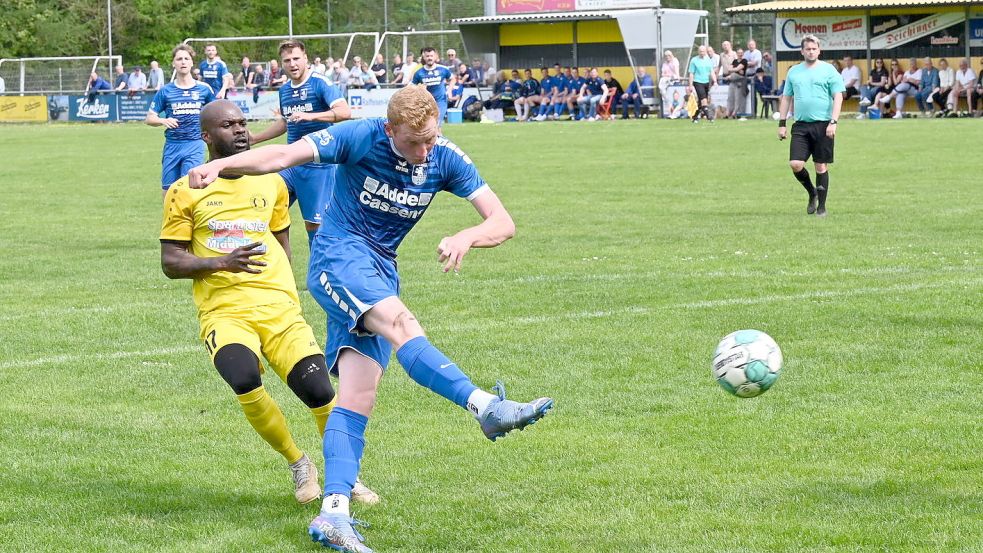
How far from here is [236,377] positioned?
5.29 meters

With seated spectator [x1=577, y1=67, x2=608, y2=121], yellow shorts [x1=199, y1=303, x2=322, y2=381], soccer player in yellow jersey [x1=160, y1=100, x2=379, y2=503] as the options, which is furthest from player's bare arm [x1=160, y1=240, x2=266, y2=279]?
seated spectator [x1=577, y1=67, x2=608, y2=121]

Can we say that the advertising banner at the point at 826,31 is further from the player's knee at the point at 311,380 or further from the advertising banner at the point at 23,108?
the player's knee at the point at 311,380

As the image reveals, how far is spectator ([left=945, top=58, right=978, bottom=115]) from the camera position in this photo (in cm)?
3409

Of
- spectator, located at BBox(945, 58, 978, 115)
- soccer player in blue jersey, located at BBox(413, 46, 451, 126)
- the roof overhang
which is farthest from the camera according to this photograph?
the roof overhang

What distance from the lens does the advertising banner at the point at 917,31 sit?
3644 cm

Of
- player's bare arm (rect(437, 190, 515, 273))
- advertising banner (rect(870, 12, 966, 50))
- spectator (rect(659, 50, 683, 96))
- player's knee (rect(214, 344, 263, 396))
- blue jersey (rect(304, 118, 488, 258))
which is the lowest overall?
player's knee (rect(214, 344, 263, 396))

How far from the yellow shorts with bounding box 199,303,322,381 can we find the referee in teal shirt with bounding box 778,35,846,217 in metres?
11.1

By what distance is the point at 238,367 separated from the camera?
5.31 metres

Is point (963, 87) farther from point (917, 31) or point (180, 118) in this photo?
point (180, 118)

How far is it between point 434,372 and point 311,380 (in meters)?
0.79

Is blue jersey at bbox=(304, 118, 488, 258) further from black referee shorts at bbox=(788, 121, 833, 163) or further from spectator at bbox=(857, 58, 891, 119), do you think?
spectator at bbox=(857, 58, 891, 119)

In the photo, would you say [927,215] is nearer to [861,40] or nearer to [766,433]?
[766,433]

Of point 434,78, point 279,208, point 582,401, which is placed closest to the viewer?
point 279,208

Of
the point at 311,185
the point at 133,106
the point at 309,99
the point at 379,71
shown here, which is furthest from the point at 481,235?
the point at 133,106
